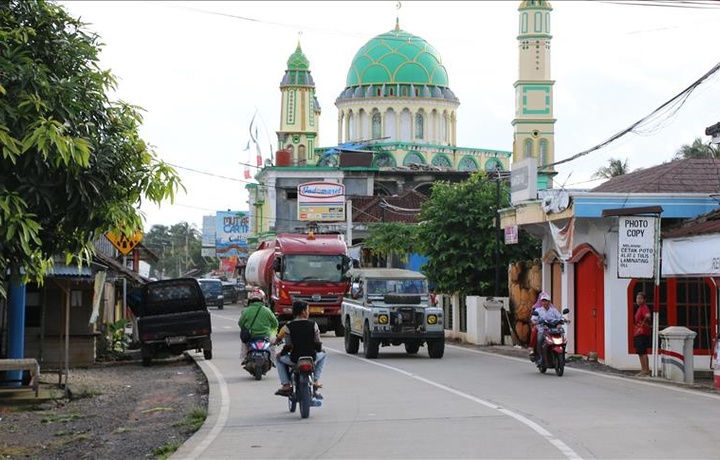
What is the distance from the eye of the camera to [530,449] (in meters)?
12.1

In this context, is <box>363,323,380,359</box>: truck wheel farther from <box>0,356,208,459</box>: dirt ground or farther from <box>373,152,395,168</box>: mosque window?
<box>373,152,395,168</box>: mosque window

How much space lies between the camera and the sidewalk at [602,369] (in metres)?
20.7

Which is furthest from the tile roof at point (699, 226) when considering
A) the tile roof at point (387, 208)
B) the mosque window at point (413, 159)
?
the mosque window at point (413, 159)

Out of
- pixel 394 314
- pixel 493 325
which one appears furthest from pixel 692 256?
pixel 493 325

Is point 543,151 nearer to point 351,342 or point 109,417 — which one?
point 351,342

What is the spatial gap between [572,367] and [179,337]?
9.10m

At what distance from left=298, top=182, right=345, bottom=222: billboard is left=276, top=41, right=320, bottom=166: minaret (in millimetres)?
15936

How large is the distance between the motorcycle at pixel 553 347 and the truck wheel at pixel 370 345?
5.07m

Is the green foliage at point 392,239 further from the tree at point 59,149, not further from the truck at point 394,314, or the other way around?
the tree at point 59,149

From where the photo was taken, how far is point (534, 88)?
7356cm

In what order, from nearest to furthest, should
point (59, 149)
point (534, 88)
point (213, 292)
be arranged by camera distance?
point (59, 149)
point (213, 292)
point (534, 88)

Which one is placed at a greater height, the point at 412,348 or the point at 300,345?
the point at 300,345

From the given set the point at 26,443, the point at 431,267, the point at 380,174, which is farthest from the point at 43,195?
the point at 380,174

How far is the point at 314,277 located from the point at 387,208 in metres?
34.2
